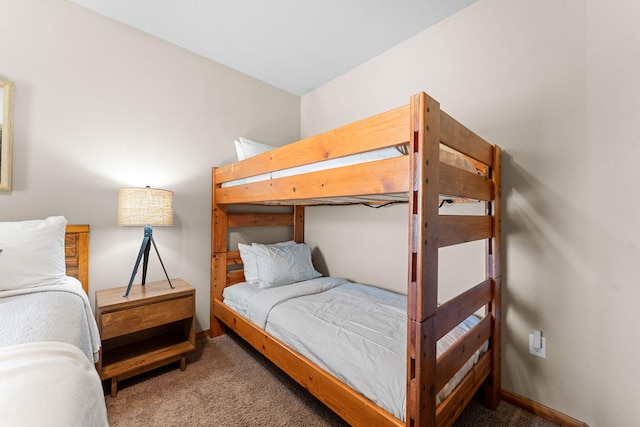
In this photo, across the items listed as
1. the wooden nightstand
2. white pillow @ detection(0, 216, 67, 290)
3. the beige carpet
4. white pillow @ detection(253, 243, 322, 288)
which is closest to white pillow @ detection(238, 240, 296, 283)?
white pillow @ detection(253, 243, 322, 288)

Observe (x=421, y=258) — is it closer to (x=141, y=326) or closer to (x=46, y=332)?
(x=46, y=332)

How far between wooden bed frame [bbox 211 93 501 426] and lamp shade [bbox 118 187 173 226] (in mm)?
640

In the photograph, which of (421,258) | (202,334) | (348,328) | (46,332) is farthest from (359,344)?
(202,334)

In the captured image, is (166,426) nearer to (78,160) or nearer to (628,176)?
(78,160)

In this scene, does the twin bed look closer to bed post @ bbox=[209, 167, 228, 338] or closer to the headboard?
the headboard

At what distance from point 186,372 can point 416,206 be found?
1911 millimetres

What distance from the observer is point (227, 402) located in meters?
1.57

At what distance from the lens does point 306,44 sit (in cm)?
222

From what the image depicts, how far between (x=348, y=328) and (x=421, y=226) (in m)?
0.83

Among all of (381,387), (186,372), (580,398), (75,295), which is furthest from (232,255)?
(580,398)

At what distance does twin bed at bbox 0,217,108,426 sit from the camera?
0.56 metres

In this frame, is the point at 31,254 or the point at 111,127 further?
the point at 111,127

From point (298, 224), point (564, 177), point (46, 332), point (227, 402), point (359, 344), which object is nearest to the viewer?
point (46, 332)

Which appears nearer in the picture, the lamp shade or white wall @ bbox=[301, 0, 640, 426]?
white wall @ bbox=[301, 0, 640, 426]
